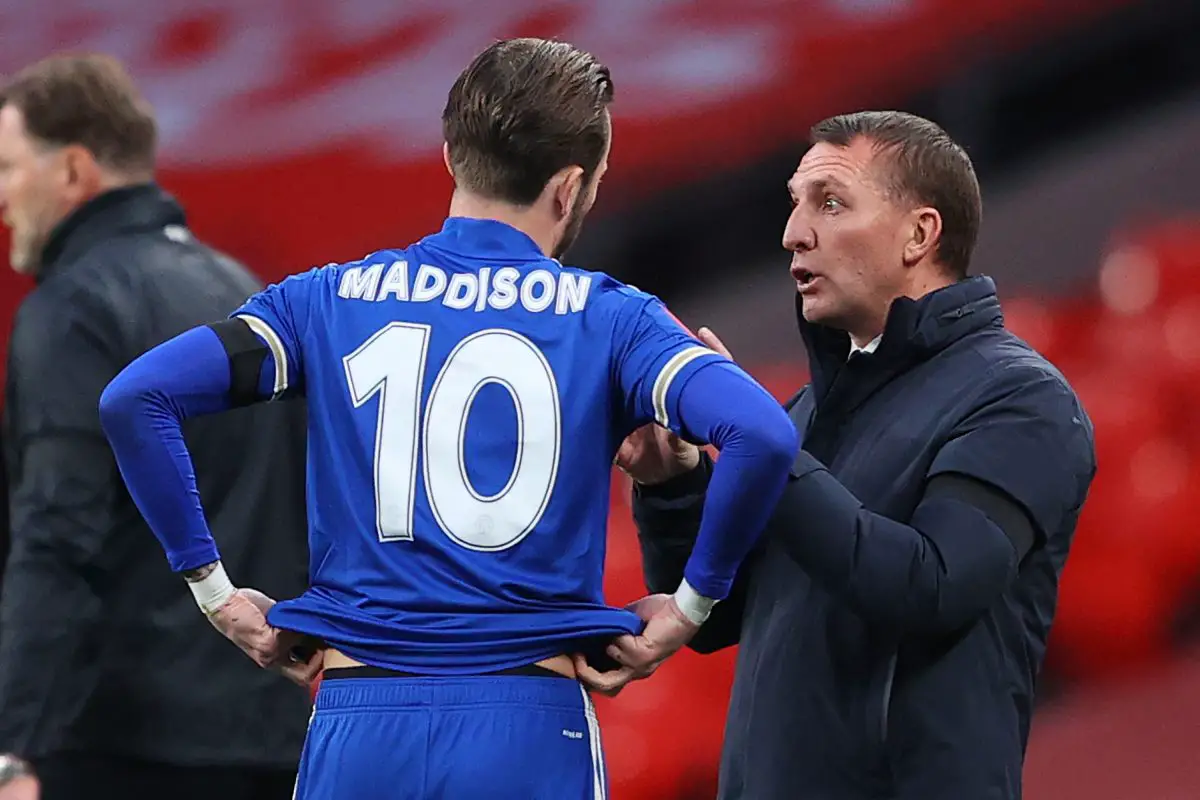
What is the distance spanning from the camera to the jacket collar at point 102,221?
2176 millimetres

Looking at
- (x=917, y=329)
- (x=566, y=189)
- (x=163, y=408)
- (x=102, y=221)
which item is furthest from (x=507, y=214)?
(x=102, y=221)

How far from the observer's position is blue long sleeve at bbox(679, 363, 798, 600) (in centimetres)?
139

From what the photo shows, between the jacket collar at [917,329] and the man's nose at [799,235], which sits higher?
the man's nose at [799,235]

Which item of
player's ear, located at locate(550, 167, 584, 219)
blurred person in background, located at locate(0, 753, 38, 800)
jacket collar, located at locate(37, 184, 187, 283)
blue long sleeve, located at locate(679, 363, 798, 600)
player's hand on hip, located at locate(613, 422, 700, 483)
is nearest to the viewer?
blue long sleeve, located at locate(679, 363, 798, 600)

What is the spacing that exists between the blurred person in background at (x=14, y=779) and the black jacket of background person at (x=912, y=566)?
793 mm

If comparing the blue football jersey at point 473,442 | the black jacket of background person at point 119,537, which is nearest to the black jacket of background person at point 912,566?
the blue football jersey at point 473,442

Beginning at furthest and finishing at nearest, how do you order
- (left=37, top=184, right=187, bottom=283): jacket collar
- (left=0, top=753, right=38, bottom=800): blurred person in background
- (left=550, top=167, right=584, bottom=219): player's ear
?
(left=37, top=184, right=187, bottom=283): jacket collar < (left=0, top=753, right=38, bottom=800): blurred person in background < (left=550, top=167, right=584, bottom=219): player's ear

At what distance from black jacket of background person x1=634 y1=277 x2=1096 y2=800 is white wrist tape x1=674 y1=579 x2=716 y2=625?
0.36 ft

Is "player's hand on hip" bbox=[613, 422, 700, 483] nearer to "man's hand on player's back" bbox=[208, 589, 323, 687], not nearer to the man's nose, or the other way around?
the man's nose

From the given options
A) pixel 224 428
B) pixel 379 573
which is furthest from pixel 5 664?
pixel 379 573

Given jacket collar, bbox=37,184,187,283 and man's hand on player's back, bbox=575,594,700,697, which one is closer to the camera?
man's hand on player's back, bbox=575,594,700,697

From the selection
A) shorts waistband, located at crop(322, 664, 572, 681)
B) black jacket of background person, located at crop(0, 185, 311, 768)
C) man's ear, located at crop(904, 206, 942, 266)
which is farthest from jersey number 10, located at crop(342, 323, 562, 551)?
black jacket of background person, located at crop(0, 185, 311, 768)

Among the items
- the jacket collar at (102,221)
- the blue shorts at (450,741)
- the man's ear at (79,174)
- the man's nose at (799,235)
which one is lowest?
the blue shorts at (450,741)

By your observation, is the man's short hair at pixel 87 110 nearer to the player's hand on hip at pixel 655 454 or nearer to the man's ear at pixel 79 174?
the man's ear at pixel 79 174
